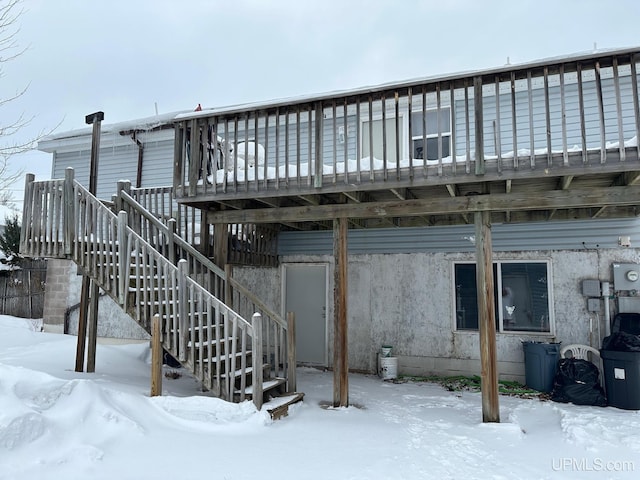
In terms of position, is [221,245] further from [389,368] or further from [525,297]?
[525,297]

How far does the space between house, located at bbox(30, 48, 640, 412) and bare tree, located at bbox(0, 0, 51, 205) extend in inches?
80.6

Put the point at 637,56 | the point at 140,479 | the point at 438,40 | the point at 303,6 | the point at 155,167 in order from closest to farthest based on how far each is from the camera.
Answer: the point at 140,479 < the point at 637,56 < the point at 155,167 < the point at 303,6 < the point at 438,40

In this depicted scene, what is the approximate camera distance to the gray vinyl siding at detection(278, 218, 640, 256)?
7477 mm

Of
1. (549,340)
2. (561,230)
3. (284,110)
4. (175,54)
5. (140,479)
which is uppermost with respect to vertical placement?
(175,54)

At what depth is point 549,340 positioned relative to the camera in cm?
762

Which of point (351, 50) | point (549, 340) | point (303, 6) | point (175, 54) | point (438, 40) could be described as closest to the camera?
point (549, 340)

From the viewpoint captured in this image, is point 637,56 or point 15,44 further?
point 15,44

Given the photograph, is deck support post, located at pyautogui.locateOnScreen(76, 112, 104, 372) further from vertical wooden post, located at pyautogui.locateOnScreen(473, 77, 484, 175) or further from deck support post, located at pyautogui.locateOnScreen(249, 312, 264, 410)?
vertical wooden post, located at pyautogui.locateOnScreen(473, 77, 484, 175)

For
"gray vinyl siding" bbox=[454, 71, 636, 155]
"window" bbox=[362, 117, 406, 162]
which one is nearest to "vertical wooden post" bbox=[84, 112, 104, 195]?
"window" bbox=[362, 117, 406, 162]

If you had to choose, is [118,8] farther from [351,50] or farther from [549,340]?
[351,50]

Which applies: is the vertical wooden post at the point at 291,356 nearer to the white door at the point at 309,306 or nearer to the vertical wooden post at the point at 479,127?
the white door at the point at 309,306

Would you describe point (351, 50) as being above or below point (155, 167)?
above

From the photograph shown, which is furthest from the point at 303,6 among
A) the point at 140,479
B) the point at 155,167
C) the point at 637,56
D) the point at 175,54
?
the point at 140,479

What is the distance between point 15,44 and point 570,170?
300 inches
